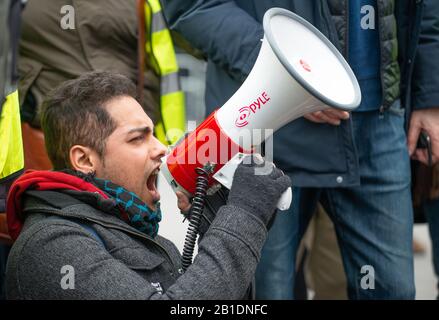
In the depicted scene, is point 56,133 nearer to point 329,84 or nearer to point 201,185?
point 201,185

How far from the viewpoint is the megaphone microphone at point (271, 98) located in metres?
2.47

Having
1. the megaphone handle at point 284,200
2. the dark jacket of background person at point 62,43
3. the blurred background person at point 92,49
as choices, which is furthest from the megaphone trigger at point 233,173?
the dark jacket of background person at point 62,43

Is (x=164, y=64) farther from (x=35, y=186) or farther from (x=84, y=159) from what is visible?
(x=35, y=186)

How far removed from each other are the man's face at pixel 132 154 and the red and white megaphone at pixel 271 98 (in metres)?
0.06

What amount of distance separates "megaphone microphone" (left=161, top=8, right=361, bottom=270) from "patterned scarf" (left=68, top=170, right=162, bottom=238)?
0.16 meters

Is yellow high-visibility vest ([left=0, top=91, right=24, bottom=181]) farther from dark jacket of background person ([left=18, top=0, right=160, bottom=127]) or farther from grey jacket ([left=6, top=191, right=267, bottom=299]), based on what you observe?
dark jacket of background person ([left=18, top=0, right=160, bottom=127])

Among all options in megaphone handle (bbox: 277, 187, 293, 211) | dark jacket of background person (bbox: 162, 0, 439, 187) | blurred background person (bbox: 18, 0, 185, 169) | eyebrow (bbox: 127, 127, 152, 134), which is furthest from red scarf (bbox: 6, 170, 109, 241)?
blurred background person (bbox: 18, 0, 185, 169)

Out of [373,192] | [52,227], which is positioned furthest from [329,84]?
[52,227]

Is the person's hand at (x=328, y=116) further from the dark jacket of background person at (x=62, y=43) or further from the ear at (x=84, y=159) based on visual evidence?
the dark jacket of background person at (x=62, y=43)

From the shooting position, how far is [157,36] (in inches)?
143

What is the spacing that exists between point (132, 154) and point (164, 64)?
1032 millimetres

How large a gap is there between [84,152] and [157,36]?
107 centimetres

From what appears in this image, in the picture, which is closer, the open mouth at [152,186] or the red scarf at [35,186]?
the red scarf at [35,186]

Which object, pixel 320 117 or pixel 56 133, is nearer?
pixel 56 133
